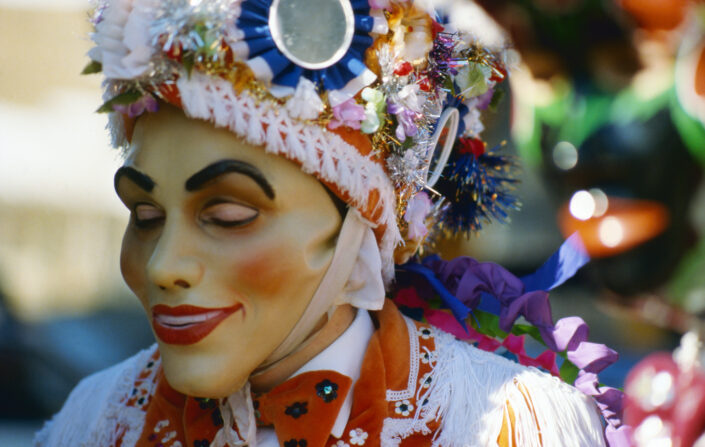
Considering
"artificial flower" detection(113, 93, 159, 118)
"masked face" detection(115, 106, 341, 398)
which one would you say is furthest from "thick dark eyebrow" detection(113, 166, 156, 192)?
"artificial flower" detection(113, 93, 159, 118)

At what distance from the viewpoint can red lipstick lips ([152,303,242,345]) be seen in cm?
156

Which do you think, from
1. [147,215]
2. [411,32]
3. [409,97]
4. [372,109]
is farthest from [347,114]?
[147,215]

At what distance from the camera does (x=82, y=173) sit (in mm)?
5809

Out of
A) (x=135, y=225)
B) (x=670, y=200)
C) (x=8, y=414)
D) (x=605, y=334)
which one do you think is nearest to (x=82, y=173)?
(x=8, y=414)

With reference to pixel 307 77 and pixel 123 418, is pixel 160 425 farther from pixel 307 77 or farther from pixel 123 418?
pixel 307 77

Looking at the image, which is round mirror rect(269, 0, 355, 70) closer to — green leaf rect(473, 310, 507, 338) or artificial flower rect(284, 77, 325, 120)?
artificial flower rect(284, 77, 325, 120)

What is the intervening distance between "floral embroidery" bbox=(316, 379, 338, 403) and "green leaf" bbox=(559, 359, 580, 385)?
62cm

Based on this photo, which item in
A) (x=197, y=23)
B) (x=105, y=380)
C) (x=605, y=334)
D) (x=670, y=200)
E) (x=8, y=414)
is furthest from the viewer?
(x=605, y=334)

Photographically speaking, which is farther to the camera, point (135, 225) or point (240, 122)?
point (135, 225)

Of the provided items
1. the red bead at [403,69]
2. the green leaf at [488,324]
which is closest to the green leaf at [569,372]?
the green leaf at [488,324]

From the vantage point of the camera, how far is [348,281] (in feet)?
5.72

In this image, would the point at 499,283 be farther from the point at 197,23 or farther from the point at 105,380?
the point at 105,380

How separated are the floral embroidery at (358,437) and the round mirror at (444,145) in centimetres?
63

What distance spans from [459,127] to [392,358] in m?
0.66
